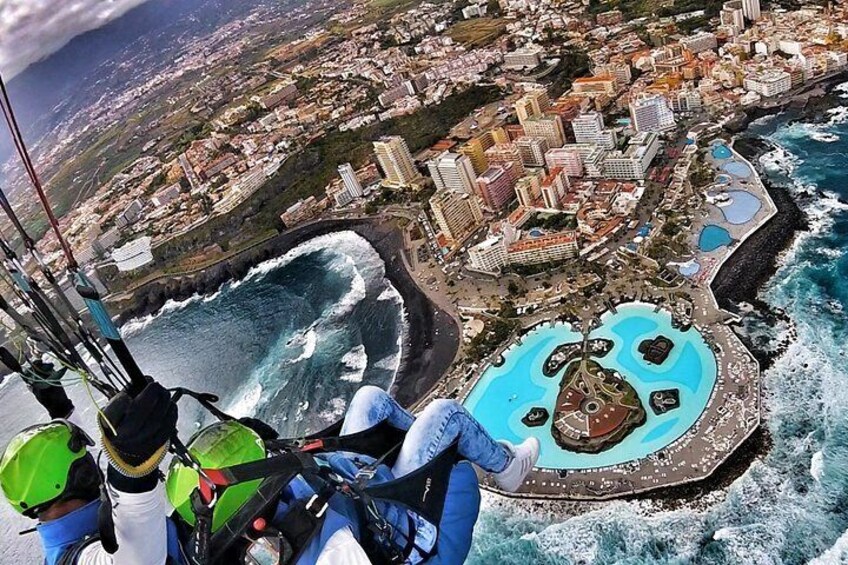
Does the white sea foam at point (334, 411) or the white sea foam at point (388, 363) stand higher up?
the white sea foam at point (334, 411)

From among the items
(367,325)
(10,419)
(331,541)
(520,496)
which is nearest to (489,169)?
(367,325)

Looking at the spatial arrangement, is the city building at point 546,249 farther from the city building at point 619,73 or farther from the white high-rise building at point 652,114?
the city building at point 619,73

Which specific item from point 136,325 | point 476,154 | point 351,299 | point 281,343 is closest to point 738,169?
point 476,154

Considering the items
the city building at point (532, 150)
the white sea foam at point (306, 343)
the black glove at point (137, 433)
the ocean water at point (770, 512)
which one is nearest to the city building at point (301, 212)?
the white sea foam at point (306, 343)

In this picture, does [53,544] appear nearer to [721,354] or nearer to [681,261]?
[721,354]

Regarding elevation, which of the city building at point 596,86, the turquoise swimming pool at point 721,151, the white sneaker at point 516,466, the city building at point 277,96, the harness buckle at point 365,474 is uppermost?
the harness buckle at point 365,474

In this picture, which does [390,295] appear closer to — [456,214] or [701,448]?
[456,214]

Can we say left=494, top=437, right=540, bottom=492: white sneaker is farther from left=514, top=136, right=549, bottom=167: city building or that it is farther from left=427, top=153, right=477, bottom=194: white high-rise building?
left=514, top=136, right=549, bottom=167: city building
